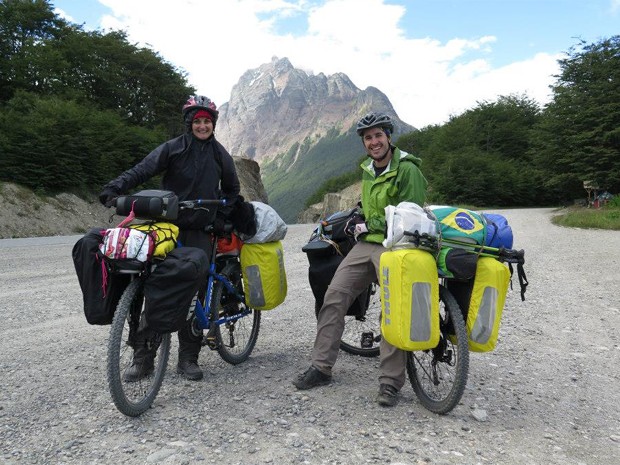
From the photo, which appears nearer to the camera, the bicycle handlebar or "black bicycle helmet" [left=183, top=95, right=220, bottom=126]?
the bicycle handlebar

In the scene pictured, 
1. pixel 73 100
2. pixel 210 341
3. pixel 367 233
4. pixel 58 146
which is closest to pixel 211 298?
pixel 210 341

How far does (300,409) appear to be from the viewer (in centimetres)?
341

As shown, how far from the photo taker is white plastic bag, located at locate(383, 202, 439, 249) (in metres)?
3.14

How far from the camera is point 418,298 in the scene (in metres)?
3.08

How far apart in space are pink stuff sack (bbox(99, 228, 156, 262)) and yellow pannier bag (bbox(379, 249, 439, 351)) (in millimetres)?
1641

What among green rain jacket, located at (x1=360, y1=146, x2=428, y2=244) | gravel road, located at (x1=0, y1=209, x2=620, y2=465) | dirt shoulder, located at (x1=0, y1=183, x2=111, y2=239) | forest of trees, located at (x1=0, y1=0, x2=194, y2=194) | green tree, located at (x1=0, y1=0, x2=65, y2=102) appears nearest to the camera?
gravel road, located at (x1=0, y1=209, x2=620, y2=465)

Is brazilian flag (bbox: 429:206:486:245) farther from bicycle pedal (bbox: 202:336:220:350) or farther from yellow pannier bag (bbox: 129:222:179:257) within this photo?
bicycle pedal (bbox: 202:336:220:350)

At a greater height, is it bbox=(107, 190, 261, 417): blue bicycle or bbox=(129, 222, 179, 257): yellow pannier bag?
bbox=(129, 222, 179, 257): yellow pannier bag

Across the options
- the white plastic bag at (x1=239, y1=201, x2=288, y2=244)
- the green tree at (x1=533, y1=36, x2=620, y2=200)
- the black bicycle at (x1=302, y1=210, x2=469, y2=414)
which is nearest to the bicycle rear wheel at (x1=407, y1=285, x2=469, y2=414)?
the black bicycle at (x1=302, y1=210, x2=469, y2=414)

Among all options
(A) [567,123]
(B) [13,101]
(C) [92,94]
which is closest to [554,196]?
(A) [567,123]

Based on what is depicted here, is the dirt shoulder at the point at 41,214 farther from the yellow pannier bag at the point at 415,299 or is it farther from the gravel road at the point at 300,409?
the yellow pannier bag at the point at 415,299

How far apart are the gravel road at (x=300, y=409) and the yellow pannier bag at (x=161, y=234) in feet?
3.82

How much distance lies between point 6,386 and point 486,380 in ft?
13.1

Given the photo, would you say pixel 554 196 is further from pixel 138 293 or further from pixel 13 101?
pixel 138 293
